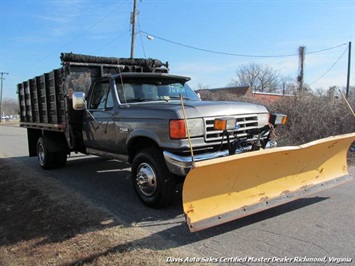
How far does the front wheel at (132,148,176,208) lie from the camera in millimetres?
4863

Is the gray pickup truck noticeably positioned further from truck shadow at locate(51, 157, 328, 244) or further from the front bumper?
truck shadow at locate(51, 157, 328, 244)

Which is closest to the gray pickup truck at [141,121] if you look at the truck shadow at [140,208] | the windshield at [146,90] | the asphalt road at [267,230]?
the windshield at [146,90]

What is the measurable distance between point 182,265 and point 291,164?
7.50 ft

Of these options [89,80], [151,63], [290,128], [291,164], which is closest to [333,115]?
[290,128]

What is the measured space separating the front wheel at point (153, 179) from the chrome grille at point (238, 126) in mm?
773

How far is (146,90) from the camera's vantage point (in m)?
6.22

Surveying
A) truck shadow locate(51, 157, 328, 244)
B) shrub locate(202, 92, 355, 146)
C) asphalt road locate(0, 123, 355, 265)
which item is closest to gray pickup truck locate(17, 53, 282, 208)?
truck shadow locate(51, 157, 328, 244)

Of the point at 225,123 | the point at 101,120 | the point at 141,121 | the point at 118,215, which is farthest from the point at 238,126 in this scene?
the point at 101,120

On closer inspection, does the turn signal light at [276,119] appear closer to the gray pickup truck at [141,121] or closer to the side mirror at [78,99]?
the gray pickup truck at [141,121]

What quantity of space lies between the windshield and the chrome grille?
148 centimetres

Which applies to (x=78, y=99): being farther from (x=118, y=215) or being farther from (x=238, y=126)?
(x=238, y=126)

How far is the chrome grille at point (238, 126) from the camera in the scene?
4789 mm

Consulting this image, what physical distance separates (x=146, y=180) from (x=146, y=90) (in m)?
1.87

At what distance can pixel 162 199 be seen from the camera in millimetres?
4934
